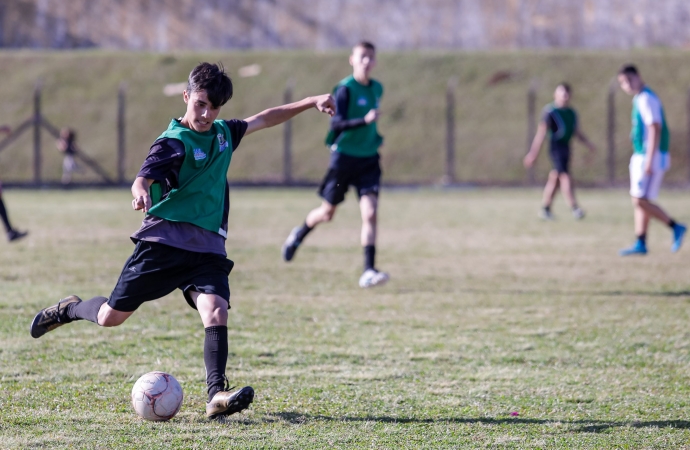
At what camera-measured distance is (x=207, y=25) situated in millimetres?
36438

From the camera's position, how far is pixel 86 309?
16.0 feet

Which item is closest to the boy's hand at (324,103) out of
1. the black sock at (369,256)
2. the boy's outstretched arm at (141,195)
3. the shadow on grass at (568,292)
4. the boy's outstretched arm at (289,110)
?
the boy's outstretched arm at (289,110)

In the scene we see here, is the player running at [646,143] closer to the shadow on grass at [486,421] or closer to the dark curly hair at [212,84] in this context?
the shadow on grass at [486,421]

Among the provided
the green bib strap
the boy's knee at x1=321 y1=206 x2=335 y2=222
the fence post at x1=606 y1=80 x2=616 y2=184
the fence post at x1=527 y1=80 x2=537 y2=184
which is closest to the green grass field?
the boy's knee at x1=321 y1=206 x2=335 y2=222

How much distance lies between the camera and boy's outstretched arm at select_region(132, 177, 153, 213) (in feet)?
13.4

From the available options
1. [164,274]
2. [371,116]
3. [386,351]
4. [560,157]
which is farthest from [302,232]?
[560,157]

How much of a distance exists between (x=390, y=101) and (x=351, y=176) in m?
22.0

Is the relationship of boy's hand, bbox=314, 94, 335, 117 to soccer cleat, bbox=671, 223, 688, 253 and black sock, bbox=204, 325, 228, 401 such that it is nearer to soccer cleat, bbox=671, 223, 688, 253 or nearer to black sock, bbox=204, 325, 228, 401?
black sock, bbox=204, 325, 228, 401

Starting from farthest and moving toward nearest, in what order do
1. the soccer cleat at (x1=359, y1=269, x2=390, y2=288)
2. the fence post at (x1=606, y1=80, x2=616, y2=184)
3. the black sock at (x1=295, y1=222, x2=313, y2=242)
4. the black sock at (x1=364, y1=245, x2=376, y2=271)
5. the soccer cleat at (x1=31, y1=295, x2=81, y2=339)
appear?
the fence post at (x1=606, y1=80, x2=616, y2=184), the black sock at (x1=295, y1=222, x2=313, y2=242), the black sock at (x1=364, y1=245, x2=376, y2=271), the soccer cleat at (x1=359, y1=269, x2=390, y2=288), the soccer cleat at (x1=31, y1=295, x2=81, y2=339)

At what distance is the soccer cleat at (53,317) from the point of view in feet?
16.6

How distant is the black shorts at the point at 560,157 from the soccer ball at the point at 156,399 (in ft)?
40.8

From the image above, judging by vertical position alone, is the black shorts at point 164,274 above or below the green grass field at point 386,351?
above

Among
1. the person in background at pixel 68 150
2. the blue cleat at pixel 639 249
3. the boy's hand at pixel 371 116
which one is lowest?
the blue cleat at pixel 639 249

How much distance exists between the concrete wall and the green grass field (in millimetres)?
24112
